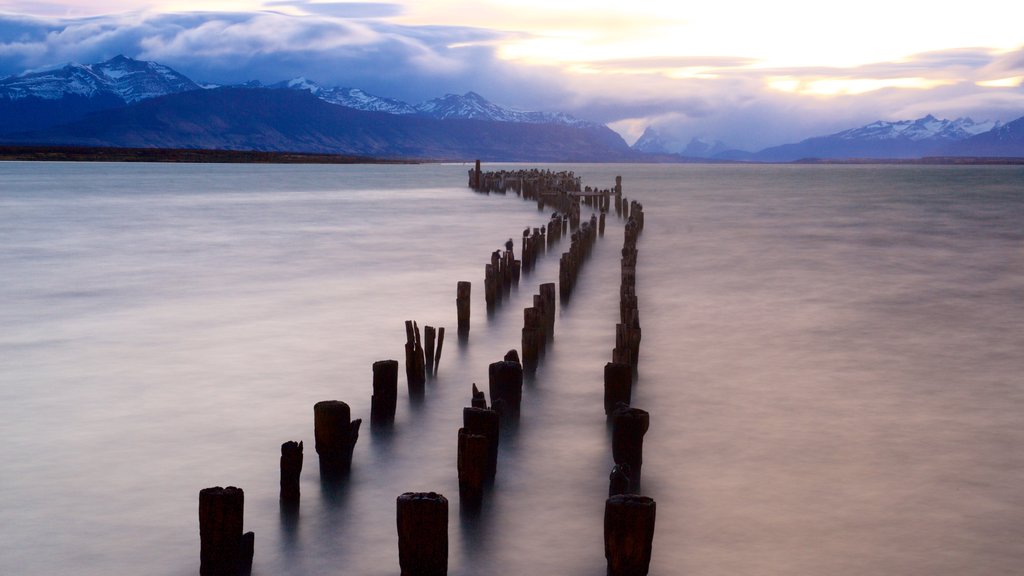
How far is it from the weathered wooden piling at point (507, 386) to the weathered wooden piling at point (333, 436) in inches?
65.7

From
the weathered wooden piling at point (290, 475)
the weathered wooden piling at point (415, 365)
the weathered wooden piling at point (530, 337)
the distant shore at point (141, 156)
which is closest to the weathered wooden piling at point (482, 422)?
the weathered wooden piling at point (290, 475)

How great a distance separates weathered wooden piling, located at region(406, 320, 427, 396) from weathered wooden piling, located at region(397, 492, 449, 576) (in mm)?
4474

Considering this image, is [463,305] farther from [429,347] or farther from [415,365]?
[415,365]

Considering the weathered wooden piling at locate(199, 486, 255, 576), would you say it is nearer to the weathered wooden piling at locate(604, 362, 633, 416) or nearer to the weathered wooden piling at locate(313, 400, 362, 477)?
the weathered wooden piling at locate(313, 400, 362, 477)

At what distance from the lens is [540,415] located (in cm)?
966

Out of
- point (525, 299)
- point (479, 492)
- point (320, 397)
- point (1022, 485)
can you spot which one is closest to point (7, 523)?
point (479, 492)

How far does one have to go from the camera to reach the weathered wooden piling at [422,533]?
17.8 ft

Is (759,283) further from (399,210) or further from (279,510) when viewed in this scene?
(399,210)

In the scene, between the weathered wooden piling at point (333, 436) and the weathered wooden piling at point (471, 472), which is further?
the weathered wooden piling at point (333, 436)

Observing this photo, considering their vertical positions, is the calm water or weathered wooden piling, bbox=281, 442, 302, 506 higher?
weathered wooden piling, bbox=281, 442, 302, 506

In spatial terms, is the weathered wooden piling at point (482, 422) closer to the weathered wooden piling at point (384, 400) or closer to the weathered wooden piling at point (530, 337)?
the weathered wooden piling at point (384, 400)

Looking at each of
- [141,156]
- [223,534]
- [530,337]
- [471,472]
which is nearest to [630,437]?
[471,472]

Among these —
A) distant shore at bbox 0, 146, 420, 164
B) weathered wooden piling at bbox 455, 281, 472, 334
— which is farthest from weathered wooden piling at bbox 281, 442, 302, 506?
distant shore at bbox 0, 146, 420, 164

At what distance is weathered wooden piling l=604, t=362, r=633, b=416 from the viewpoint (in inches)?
362
